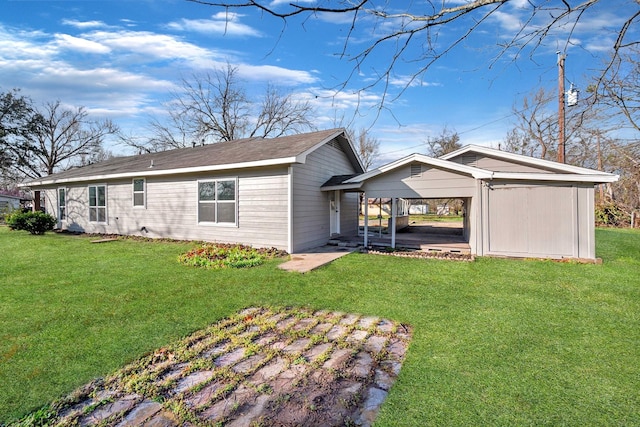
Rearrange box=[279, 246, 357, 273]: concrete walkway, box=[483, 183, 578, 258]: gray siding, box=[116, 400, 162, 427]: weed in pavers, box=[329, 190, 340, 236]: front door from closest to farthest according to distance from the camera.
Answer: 1. box=[116, 400, 162, 427]: weed in pavers
2. box=[279, 246, 357, 273]: concrete walkway
3. box=[483, 183, 578, 258]: gray siding
4. box=[329, 190, 340, 236]: front door

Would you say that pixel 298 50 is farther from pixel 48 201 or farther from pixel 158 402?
pixel 48 201

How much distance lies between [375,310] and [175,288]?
341 centimetres

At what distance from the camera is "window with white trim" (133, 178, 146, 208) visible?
12.1 meters

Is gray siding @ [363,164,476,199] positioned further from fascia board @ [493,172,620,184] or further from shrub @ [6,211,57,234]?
shrub @ [6,211,57,234]

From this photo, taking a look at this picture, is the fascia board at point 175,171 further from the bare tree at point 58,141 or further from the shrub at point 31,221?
the bare tree at point 58,141

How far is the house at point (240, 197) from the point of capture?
30.1ft

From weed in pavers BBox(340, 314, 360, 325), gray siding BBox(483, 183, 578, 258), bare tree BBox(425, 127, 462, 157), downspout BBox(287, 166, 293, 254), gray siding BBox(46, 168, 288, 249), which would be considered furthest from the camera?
bare tree BBox(425, 127, 462, 157)

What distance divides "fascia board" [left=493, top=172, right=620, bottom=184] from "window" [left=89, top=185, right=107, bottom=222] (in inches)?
581

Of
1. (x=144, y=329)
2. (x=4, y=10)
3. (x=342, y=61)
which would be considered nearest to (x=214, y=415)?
(x=144, y=329)

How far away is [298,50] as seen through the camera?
12.0 feet

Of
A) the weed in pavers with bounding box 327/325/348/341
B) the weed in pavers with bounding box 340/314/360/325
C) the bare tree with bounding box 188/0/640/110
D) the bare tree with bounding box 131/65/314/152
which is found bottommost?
the weed in pavers with bounding box 327/325/348/341

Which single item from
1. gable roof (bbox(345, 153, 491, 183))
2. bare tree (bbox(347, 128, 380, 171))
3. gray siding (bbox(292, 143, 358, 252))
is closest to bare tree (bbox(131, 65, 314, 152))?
bare tree (bbox(347, 128, 380, 171))

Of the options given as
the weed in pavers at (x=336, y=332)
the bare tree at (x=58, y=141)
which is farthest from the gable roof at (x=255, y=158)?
the bare tree at (x=58, y=141)

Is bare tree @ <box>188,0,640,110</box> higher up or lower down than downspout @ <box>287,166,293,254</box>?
higher up
